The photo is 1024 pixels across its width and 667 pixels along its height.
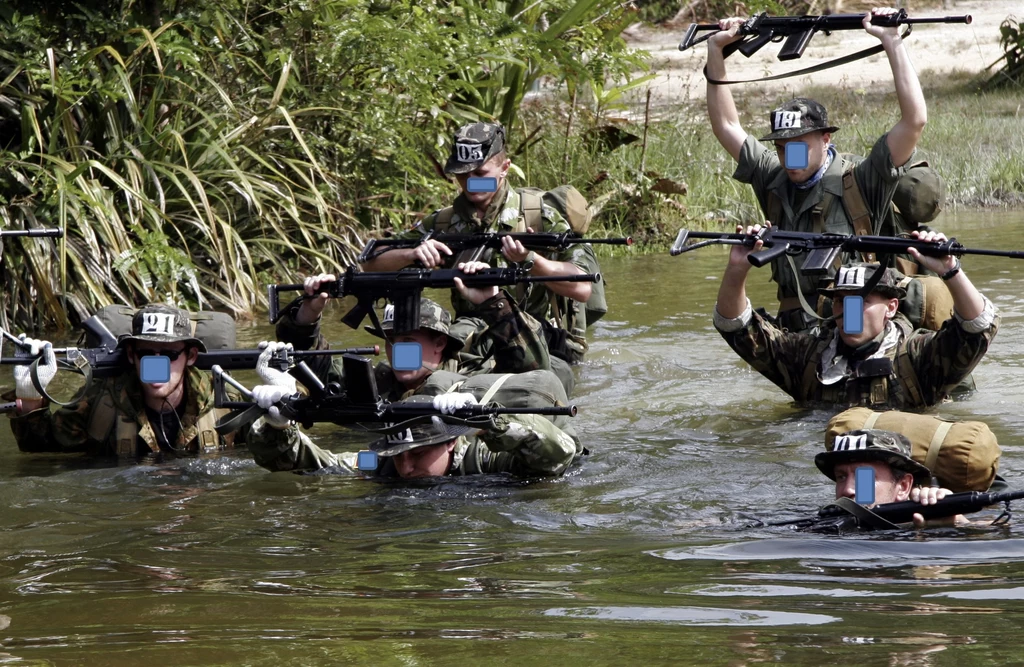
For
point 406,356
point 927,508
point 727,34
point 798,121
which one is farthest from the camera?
point 727,34

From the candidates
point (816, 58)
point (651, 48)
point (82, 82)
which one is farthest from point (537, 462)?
point (651, 48)

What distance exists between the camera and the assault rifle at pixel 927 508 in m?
4.79

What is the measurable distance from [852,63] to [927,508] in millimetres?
19393

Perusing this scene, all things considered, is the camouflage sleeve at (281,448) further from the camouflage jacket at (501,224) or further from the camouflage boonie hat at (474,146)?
the camouflage boonie hat at (474,146)

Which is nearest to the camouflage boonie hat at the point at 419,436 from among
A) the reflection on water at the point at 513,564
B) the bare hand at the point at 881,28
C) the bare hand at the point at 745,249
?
the reflection on water at the point at 513,564

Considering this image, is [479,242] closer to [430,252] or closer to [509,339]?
[430,252]

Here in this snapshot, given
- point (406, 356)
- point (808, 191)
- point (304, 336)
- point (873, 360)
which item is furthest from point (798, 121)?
point (304, 336)

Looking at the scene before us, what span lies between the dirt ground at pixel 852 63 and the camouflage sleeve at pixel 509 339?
42.4 ft

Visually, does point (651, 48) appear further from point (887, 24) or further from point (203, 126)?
point (887, 24)

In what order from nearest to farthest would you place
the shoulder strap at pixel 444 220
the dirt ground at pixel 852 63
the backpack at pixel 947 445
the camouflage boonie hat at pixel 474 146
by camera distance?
1. the backpack at pixel 947 445
2. the camouflage boonie hat at pixel 474 146
3. the shoulder strap at pixel 444 220
4. the dirt ground at pixel 852 63

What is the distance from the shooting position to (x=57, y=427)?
285 inches

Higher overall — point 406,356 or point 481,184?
point 481,184

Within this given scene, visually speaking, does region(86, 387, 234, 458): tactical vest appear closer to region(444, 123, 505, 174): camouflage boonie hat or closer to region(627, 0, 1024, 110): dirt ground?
region(444, 123, 505, 174): camouflage boonie hat

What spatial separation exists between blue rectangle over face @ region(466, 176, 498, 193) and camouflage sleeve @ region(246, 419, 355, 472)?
6.23 feet
